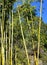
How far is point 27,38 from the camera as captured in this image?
15.7m

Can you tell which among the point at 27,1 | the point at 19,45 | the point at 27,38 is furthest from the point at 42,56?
the point at 27,1

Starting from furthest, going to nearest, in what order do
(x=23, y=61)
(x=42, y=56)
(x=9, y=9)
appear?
(x=42, y=56), (x=23, y=61), (x=9, y=9)

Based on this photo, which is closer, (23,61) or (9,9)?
(9,9)

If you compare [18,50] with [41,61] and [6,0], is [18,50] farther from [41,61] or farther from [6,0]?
[6,0]

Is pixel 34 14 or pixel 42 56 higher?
pixel 34 14

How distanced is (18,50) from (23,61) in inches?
38.1

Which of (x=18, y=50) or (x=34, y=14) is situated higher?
(x=34, y=14)

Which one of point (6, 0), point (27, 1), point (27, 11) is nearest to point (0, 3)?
point (6, 0)

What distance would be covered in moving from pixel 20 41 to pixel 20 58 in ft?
3.52

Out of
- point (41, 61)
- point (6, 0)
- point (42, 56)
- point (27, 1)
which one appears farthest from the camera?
point (41, 61)

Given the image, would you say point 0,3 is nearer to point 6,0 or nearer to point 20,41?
point 6,0

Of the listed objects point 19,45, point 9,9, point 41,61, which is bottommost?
point 41,61

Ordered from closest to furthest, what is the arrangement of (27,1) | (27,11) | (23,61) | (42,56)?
(27,1) < (27,11) < (23,61) < (42,56)

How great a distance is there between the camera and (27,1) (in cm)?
Answer: 1183
